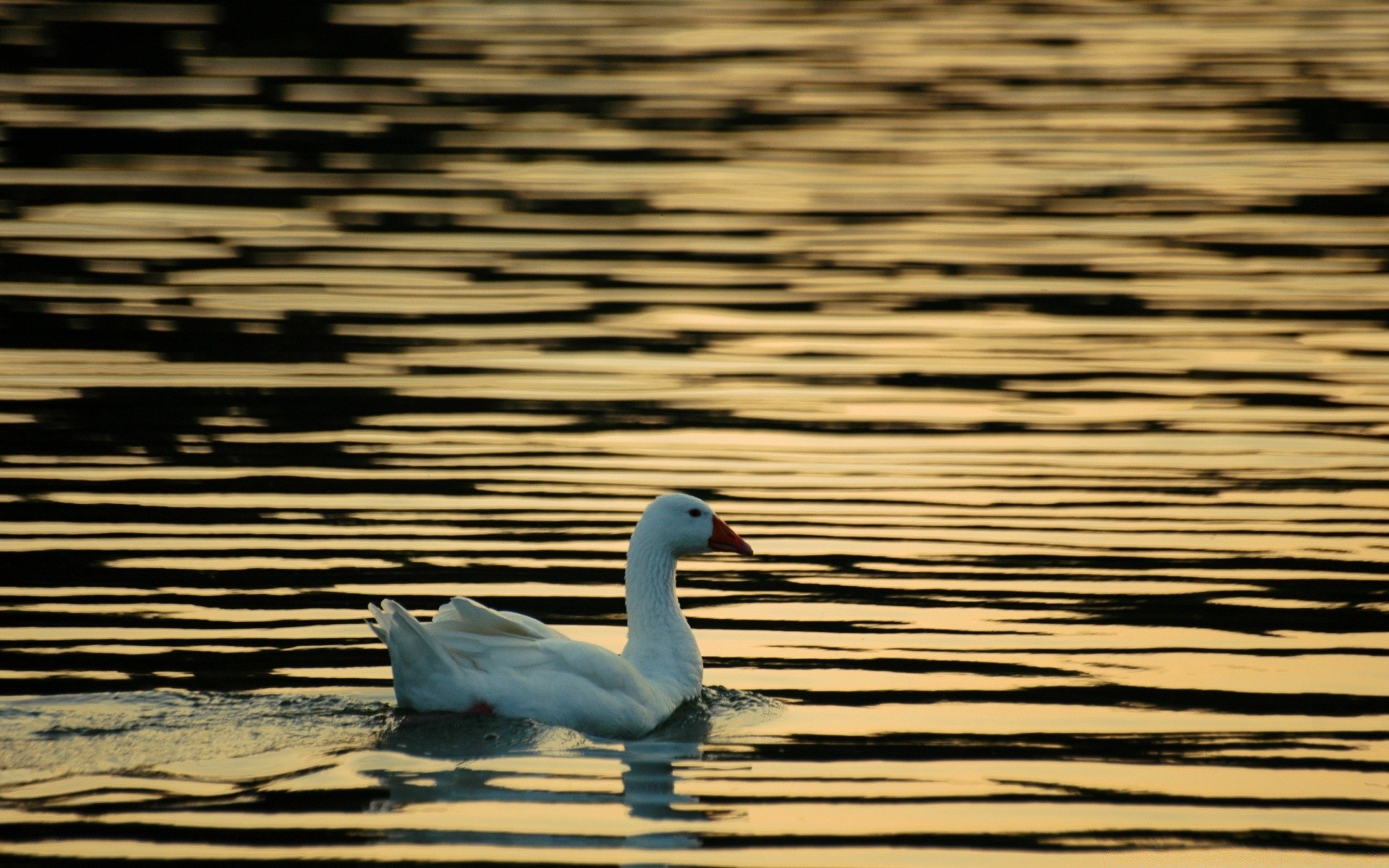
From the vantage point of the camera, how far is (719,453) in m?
15.3

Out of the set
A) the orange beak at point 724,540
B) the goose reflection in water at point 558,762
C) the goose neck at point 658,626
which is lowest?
the goose reflection in water at point 558,762

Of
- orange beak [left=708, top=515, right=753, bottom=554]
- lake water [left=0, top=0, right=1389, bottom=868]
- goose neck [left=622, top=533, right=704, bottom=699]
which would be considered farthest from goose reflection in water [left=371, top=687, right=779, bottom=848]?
orange beak [left=708, top=515, right=753, bottom=554]

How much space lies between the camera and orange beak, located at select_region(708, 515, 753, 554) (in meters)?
11.3

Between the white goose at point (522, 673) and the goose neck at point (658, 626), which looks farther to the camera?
the goose neck at point (658, 626)

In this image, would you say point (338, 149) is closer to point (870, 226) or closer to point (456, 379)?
point (870, 226)

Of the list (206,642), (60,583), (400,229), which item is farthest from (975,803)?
(400,229)

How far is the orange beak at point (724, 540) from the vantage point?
37.2 ft

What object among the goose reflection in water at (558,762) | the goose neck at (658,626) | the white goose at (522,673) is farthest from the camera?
the goose neck at (658,626)

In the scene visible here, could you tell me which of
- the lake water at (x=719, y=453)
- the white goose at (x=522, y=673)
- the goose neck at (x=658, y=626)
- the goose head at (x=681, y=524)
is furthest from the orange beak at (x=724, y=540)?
the white goose at (x=522, y=673)

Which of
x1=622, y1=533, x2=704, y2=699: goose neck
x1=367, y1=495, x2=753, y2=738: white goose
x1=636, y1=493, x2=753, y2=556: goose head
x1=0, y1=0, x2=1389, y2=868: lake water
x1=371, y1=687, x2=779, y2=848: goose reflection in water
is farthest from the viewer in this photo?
A: x1=636, y1=493, x2=753, y2=556: goose head

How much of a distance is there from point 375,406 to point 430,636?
638 centimetres

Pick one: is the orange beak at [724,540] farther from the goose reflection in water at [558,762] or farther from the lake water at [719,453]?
the goose reflection in water at [558,762]

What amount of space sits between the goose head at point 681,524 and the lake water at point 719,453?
72 cm

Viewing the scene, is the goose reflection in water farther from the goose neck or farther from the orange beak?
the orange beak
